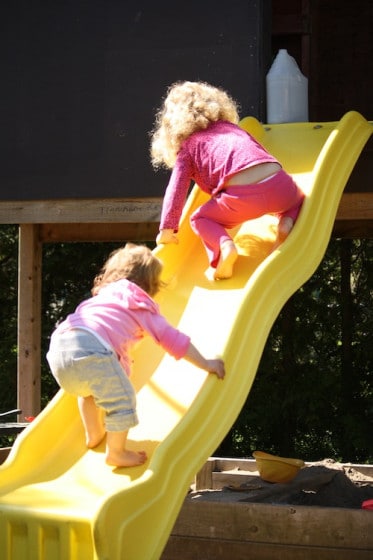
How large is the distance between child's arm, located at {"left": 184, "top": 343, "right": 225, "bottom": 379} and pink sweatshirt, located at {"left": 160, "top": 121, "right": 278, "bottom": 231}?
1387 mm

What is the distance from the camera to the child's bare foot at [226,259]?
18.2ft

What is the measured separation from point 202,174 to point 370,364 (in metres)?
8.33

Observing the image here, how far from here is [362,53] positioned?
11.8 meters

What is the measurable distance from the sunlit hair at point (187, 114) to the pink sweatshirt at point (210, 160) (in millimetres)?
63

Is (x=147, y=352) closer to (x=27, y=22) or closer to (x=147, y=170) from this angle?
(x=147, y=170)

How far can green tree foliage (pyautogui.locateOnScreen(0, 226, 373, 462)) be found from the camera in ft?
43.6

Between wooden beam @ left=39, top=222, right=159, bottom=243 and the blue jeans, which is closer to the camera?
the blue jeans

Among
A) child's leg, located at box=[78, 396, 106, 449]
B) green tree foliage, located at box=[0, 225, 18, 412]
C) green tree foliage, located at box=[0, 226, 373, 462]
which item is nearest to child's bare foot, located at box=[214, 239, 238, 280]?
child's leg, located at box=[78, 396, 106, 449]

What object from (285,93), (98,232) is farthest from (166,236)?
(98,232)

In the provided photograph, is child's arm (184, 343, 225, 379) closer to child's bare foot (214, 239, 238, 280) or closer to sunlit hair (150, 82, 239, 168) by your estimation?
child's bare foot (214, 239, 238, 280)

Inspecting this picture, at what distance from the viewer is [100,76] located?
7.80 metres

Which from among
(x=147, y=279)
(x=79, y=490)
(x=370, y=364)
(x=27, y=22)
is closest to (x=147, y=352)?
(x=147, y=279)

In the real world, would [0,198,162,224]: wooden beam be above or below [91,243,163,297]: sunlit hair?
above

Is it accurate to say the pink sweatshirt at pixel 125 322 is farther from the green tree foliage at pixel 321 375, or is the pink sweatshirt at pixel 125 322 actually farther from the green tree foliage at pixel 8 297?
the green tree foliage at pixel 8 297
